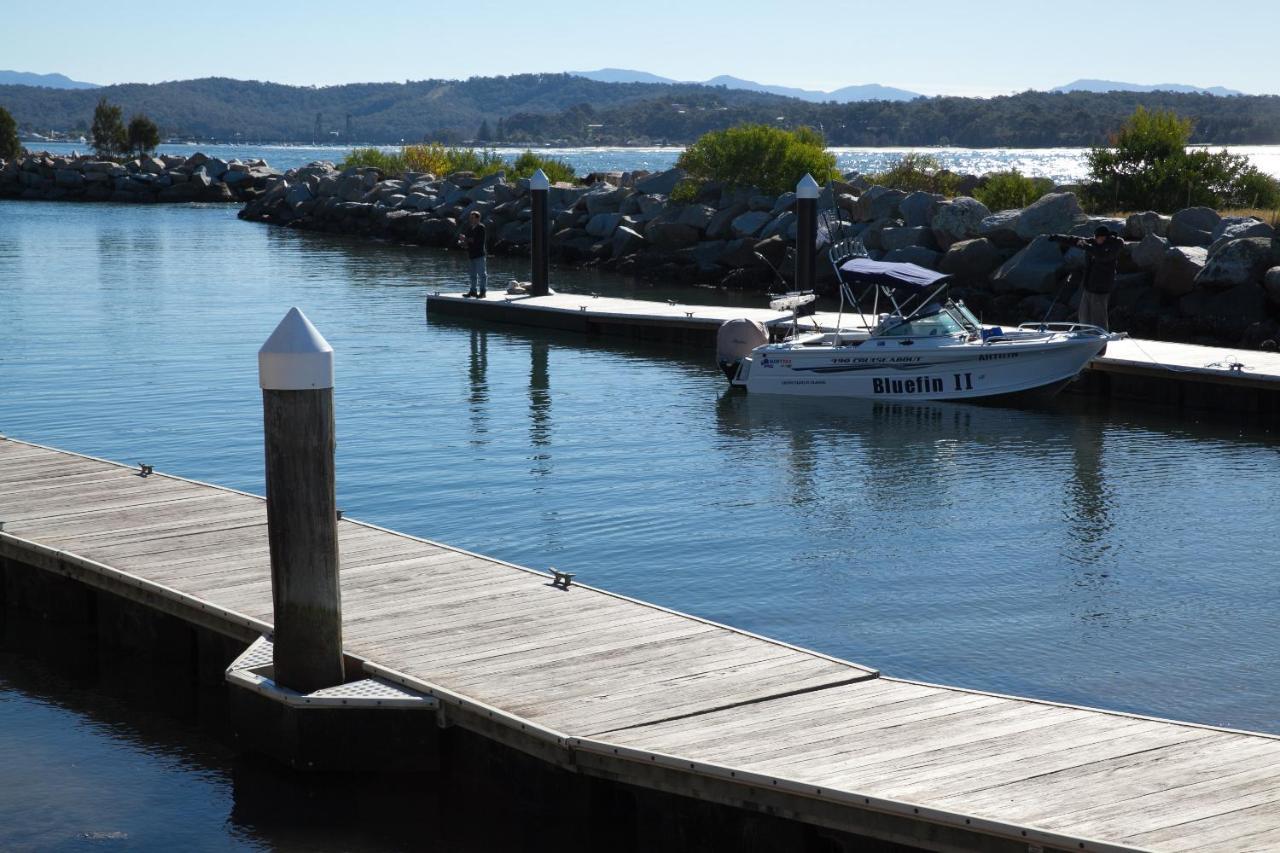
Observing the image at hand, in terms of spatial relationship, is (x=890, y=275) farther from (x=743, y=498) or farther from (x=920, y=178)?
(x=920, y=178)

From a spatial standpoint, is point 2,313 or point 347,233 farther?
point 347,233

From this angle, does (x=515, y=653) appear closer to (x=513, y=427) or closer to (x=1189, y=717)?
(x=1189, y=717)

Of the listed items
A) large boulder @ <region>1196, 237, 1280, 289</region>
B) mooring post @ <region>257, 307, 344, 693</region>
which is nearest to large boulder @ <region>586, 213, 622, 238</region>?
large boulder @ <region>1196, 237, 1280, 289</region>

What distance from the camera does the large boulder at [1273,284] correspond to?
2445 cm

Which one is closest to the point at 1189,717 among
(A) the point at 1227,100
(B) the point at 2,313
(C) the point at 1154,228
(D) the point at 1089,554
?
(D) the point at 1089,554

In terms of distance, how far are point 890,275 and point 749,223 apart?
1747 cm

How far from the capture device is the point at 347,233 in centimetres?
5425

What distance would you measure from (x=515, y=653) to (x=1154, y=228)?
882 inches

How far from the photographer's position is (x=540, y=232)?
29.1 meters

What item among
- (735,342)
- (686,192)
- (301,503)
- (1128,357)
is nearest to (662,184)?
(686,192)

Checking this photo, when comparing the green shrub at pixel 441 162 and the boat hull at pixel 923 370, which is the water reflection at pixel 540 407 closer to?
the boat hull at pixel 923 370

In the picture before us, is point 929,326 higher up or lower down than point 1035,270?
lower down

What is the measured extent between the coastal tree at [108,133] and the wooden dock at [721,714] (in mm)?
84330

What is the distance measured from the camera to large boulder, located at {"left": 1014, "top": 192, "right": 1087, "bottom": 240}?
29203 millimetres
